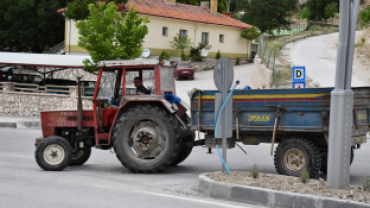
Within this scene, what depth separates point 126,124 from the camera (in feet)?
34.8

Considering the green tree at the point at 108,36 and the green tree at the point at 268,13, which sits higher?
the green tree at the point at 268,13

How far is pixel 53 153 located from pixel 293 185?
5.53 meters

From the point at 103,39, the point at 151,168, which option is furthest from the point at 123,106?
the point at 103,39

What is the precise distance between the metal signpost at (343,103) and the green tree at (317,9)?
71.2 m

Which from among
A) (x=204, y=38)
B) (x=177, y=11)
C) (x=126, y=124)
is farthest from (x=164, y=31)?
(x=126, y=124)

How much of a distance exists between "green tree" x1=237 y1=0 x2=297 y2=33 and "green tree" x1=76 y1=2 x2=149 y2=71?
37.4 meters

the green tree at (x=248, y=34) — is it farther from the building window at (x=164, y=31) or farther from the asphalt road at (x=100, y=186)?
the asphalt road at (x=100, y=186)

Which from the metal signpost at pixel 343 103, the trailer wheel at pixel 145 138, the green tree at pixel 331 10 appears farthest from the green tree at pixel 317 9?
the metal signpost at pixel 343 103

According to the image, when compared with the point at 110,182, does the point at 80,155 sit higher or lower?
higher

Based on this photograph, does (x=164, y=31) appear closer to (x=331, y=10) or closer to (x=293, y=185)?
(x=331, y=10)

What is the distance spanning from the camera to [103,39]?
3406cm

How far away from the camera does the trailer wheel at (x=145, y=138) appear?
1040cm

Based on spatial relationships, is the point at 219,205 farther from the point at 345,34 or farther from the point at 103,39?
the point at 103,39

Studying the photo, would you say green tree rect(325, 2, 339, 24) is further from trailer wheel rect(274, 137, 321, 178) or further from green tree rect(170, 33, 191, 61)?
trailer wheel rect(274, 137, 321, 178)
